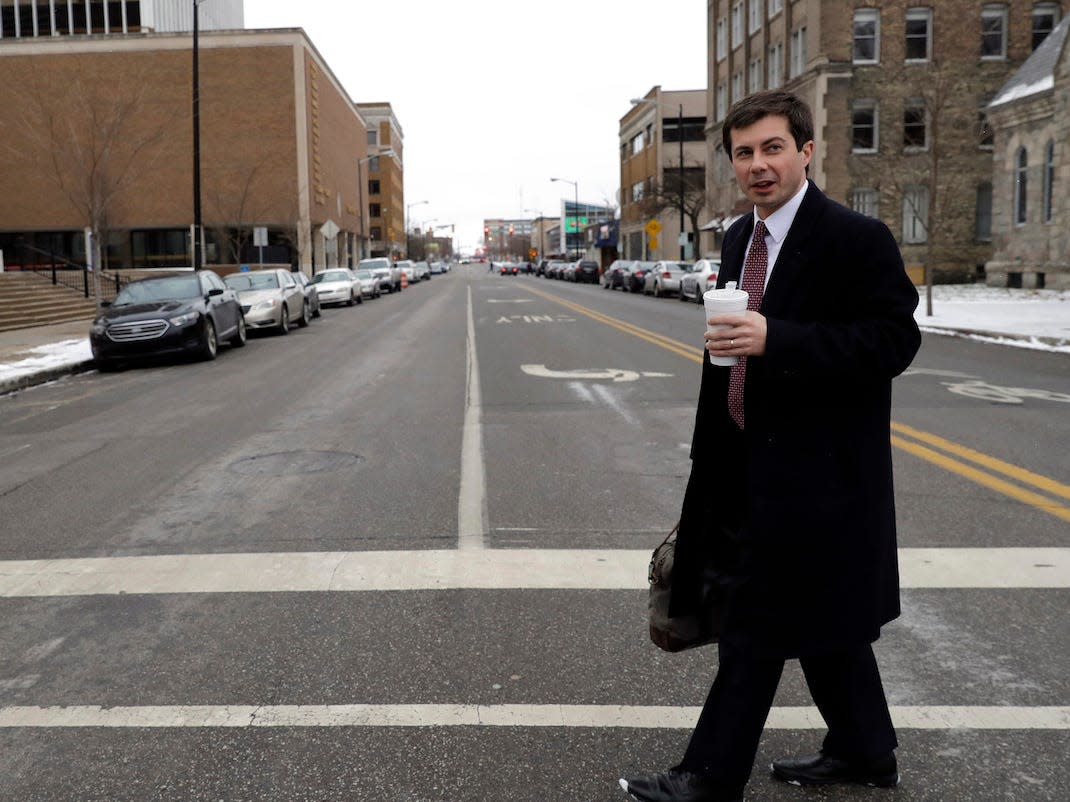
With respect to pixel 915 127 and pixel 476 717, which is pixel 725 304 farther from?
pixel 915 127

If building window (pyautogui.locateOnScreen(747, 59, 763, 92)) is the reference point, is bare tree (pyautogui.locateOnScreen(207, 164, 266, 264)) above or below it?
below

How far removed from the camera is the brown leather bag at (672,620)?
291 centimetres

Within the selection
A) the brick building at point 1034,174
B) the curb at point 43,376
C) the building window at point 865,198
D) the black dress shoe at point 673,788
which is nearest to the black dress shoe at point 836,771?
the black dress shoe at point 673,788

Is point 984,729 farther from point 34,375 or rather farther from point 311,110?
point 311,110

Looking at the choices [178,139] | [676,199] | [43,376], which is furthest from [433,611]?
[178,139]

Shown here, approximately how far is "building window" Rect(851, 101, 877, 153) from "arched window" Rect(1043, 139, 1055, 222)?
11597mm

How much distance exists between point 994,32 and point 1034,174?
1306cm

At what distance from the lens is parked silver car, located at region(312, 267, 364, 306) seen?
3553 centimetres

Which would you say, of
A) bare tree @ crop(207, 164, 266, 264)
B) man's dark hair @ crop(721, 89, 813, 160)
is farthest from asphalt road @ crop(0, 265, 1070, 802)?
bare tree @ crop(207, 164, 266, 264)

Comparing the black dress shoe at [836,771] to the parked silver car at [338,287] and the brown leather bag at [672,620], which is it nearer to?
the brown leather bag at [672,620]

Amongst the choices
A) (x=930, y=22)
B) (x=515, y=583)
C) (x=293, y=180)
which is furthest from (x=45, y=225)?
A: (x=515, y=583)

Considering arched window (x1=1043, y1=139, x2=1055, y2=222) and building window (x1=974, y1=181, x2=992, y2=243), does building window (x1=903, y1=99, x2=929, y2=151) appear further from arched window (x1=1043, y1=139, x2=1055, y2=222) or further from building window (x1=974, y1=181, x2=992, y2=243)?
arched window (x1=1043, y1=139, x2=1055, y2=222)

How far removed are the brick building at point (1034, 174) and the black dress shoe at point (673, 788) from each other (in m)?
31.6

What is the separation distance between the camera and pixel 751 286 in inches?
110
